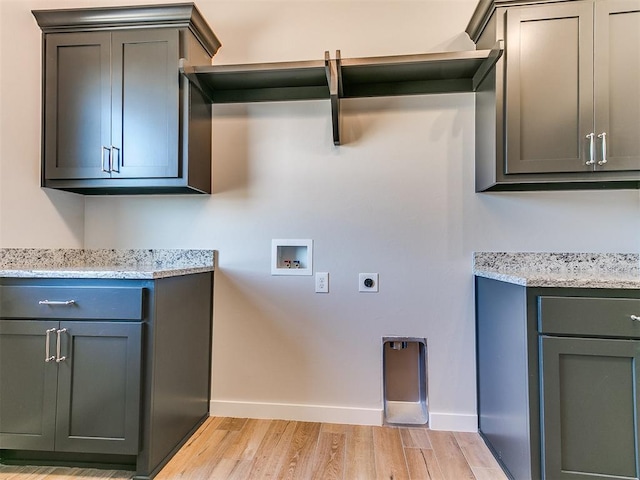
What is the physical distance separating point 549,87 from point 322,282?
1553mm

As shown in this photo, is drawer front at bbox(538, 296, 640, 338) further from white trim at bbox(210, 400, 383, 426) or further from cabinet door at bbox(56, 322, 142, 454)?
cabinet door at bbox(56, 322, 142, 454)

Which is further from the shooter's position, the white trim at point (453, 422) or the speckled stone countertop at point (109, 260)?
the white trim at point (453, 422)

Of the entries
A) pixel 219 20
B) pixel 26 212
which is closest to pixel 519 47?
pixel 219 20

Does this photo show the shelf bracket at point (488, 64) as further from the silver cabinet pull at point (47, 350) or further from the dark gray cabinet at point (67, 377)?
the silver cabinet pull at point (47, 350)

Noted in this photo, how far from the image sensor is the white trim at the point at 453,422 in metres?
1.93

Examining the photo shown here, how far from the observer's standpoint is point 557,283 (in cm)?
134

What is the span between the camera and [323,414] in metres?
2.01

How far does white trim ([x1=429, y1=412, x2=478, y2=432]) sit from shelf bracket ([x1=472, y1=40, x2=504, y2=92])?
1.90 m

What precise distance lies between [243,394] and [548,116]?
229 cm

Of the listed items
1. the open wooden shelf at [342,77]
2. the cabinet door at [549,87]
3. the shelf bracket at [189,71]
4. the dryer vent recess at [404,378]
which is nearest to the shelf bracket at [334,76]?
the open wooden shelf at [342,77]

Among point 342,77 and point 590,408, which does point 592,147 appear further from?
point 342,77

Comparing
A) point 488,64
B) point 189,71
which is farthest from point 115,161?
point 488,64

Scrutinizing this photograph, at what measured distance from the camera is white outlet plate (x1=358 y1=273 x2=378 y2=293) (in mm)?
2012

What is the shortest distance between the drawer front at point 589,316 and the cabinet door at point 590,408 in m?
0.04
